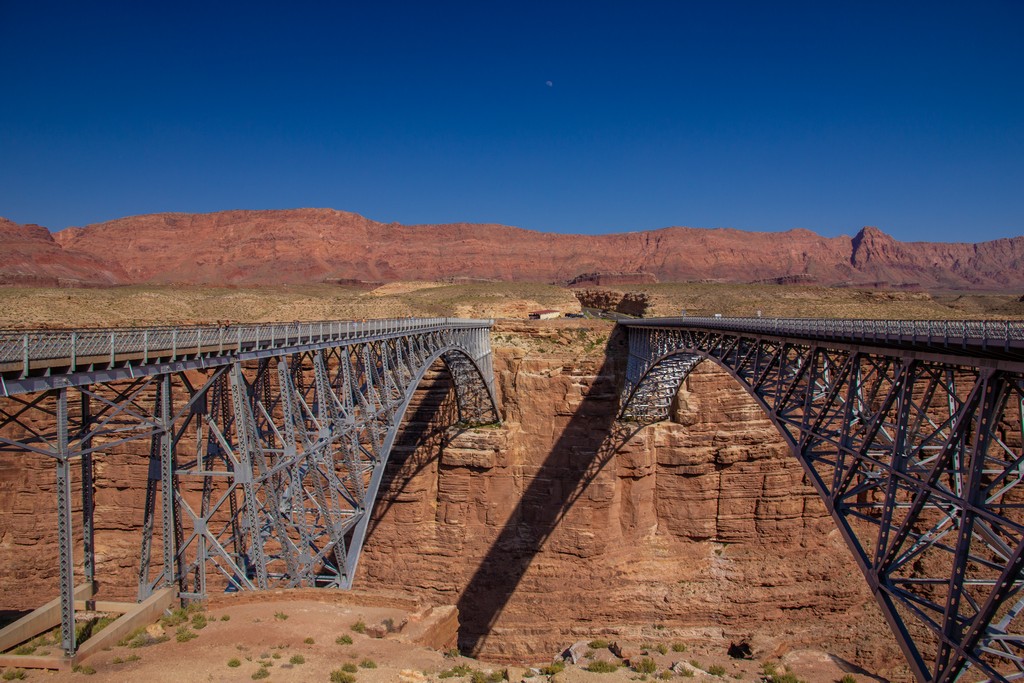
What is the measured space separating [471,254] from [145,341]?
119513 mm

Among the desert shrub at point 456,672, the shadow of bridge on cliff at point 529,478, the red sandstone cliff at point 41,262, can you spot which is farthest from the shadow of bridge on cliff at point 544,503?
the red sandstone cliff at point 41,262

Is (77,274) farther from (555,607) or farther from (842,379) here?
(842,379)

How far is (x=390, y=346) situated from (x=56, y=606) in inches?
479

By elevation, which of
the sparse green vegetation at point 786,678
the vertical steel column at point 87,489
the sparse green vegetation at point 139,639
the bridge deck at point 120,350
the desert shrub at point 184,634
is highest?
the bridge deck at point 120,350

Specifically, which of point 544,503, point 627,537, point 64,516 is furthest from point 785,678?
point 64,516

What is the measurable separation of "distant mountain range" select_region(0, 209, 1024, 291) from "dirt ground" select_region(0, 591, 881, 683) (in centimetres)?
9118

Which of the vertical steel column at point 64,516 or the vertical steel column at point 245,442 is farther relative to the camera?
the vertical steel column at point 245,442

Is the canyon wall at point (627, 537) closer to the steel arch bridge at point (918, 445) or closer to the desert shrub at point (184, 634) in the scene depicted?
the steel arch bridge at point (918, 445)

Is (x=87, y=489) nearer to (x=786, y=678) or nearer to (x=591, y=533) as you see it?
(x=786, y=678)

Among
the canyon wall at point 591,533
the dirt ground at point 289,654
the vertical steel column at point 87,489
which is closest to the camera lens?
the vertical steel column at point 87,489

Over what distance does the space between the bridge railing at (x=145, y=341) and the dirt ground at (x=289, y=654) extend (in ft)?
14.5

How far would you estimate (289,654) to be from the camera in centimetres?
1123

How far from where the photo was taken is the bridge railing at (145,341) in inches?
327

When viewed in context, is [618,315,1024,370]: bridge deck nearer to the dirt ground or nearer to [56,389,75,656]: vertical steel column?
the dirt ground
